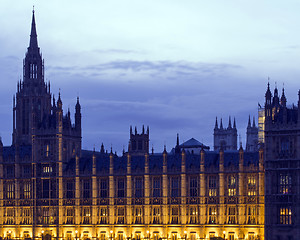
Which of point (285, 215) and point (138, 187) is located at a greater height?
point (138, 187)

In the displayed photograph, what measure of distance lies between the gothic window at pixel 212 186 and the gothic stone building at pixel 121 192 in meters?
Result: 0.17

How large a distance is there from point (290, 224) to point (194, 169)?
2128 cm

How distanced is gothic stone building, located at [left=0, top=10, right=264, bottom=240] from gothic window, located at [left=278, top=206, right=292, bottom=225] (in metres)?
0.63

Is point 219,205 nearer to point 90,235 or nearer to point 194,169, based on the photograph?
point 194,169

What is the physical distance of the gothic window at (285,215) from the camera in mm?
138750

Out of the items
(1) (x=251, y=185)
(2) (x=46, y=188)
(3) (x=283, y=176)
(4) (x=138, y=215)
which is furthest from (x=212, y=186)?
(2) (x=46, y=188)

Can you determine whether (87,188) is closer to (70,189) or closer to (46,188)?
(70,189)

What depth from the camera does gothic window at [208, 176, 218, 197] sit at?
151000 millimetres

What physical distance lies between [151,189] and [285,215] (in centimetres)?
2660

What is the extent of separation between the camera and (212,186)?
151 metres

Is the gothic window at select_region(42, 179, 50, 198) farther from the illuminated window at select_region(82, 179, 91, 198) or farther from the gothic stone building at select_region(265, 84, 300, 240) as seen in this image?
the gothic stone building at select_region(265, 84, 300, 240)

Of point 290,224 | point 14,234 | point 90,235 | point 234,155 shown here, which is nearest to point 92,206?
point 90,235

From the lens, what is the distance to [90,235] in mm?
159125

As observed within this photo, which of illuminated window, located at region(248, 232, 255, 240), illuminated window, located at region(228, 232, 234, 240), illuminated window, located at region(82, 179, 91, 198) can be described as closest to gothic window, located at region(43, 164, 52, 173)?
illuminated window, located at region(82, 179, 91, 198)
